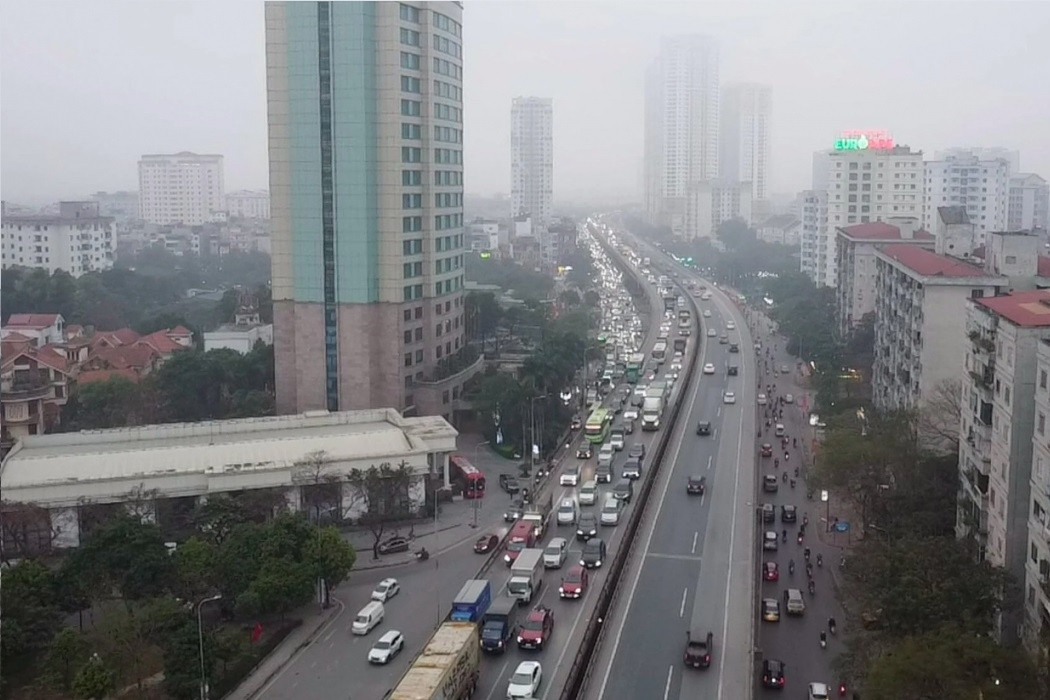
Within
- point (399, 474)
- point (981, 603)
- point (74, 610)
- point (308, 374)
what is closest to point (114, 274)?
point (308, 374)

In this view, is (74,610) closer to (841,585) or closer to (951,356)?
(841,585)

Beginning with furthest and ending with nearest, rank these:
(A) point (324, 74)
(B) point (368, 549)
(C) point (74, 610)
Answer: (A) point (324, 74) → (B) point (368, 549) → (C) point (74, 610)

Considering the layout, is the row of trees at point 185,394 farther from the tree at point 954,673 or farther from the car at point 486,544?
the tree at point 954,673

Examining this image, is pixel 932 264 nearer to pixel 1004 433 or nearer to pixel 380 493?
pixel 1004 433

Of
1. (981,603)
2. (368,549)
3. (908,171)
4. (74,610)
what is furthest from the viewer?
(908,171)

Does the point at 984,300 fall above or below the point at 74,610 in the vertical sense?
above

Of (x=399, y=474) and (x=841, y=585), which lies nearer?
(x=841, y=585)

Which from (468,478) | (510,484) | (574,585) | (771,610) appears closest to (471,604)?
(574,585)
